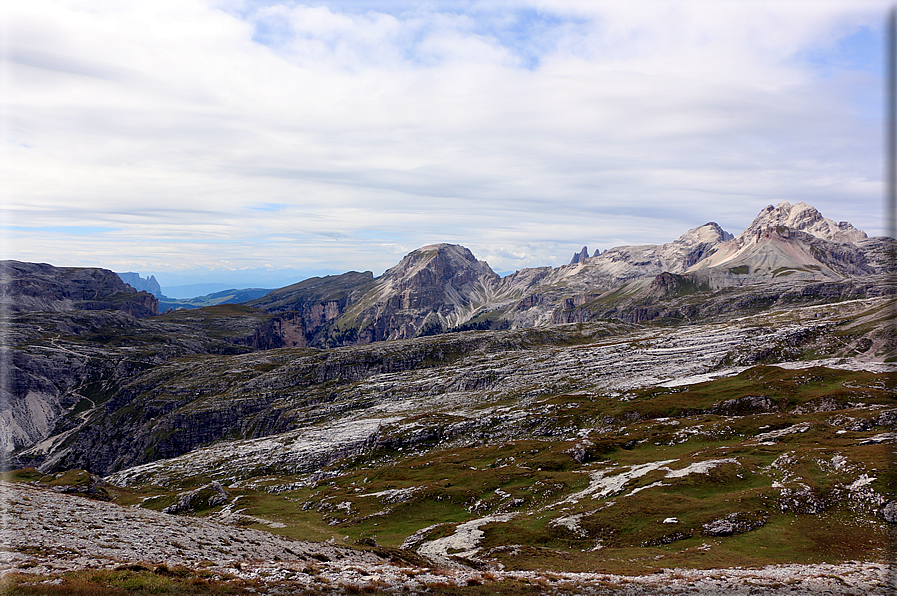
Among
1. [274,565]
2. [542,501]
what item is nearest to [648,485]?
[542,501]

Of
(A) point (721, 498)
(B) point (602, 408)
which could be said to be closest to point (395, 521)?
(A) point (721, 498)

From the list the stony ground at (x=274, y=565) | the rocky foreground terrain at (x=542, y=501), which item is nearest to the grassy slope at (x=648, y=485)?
the rocky foreground terrain at (x=542, y=501)

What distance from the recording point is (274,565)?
113ft

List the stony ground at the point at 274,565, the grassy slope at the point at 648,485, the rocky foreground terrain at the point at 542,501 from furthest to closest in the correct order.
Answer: the grassy slope at the point at 648,485 < the rocky foreground terrain at the point at 542,501 < the stony ground at the point at 274,565

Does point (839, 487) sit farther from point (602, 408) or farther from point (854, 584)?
point (602, 408)

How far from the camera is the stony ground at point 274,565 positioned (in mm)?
30812

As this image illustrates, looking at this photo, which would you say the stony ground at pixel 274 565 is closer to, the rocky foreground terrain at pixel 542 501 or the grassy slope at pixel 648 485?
the rocky foreground terrain at pixel 542 501

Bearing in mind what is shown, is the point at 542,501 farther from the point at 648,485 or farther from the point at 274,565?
the point at 274,565

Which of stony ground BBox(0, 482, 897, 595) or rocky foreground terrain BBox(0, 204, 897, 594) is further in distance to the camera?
rocky foreground terrain BBox(0, 204, 897, 594)

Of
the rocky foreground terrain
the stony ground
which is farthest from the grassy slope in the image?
the stony ground

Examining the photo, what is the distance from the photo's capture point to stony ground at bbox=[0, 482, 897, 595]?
3081cm

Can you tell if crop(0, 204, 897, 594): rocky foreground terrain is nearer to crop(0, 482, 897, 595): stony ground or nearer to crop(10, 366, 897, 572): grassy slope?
crop(0, 482, 897, 595): stony ground

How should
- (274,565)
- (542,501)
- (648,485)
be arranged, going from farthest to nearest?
(542,501) < (648,485) < (274,565)

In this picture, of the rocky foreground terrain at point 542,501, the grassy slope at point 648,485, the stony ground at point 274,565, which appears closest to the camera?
the stony ground at point 274,565
